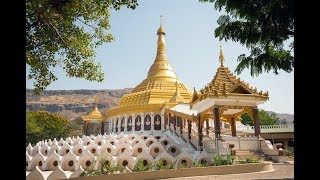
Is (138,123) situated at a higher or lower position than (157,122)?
lower

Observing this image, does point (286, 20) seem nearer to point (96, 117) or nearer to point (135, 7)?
point (135, 7)

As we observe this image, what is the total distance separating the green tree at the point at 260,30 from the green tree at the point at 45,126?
169ft

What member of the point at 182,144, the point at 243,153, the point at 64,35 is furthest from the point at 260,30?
the point at 182,144

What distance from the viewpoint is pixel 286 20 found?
7527 millimetres

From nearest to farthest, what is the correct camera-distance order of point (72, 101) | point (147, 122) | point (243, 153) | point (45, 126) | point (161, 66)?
point (243, 153) → point (147, 122) → point (161, 66) → point (45, 126) → point (72, 101)

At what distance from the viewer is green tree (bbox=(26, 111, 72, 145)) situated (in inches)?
2183

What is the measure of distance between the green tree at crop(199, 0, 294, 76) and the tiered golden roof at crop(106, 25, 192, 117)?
25.8 meters

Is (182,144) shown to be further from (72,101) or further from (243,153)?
(72,101)

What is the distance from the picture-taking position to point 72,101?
135 m

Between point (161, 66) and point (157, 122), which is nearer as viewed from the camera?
point (157, 122)

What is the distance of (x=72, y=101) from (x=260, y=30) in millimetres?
132490

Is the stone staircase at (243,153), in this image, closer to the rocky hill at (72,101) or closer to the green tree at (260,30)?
the green tree at (260,30)

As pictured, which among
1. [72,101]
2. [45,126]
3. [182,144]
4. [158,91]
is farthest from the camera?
[72,101]
